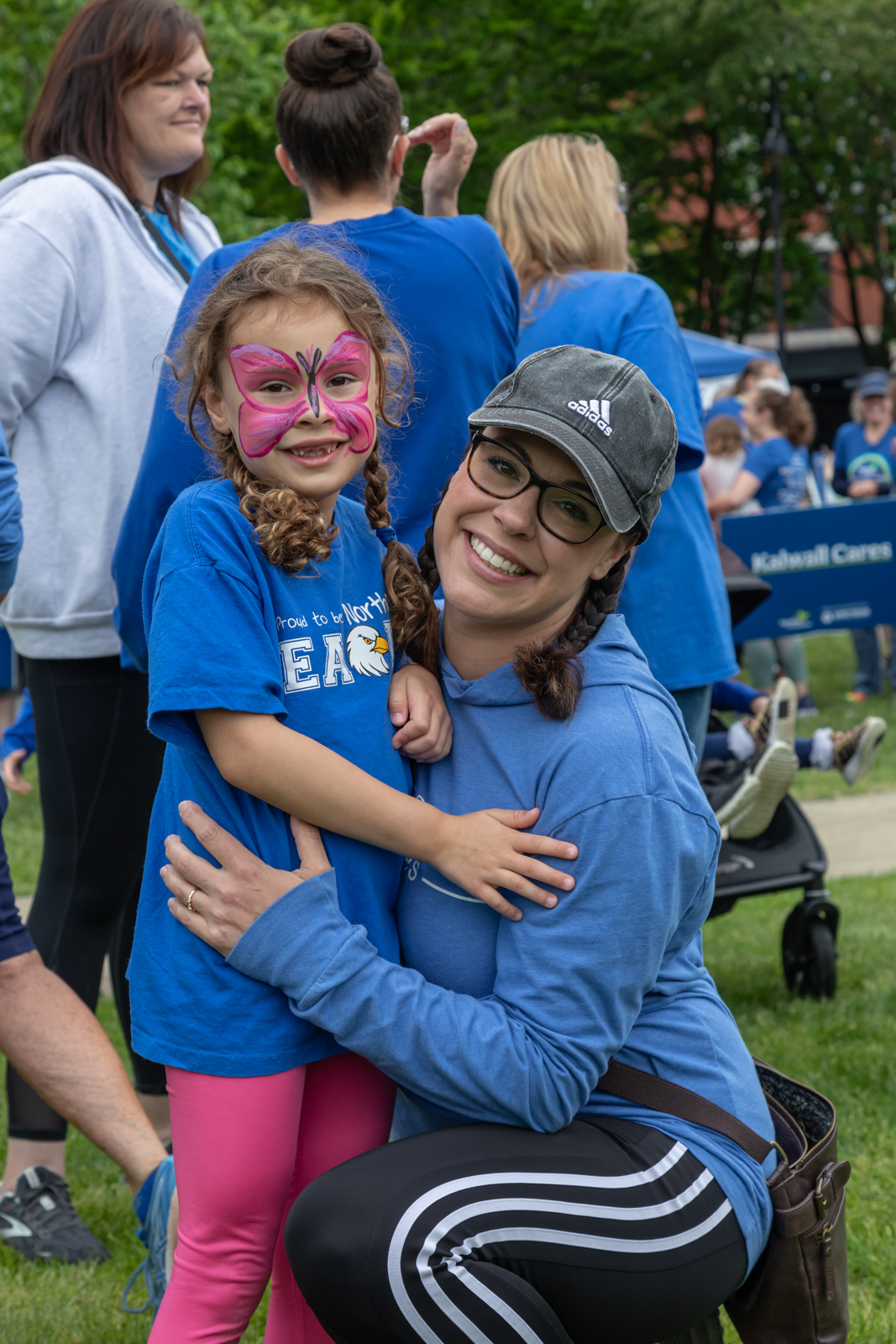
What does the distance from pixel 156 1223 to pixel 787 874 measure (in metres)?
2.59

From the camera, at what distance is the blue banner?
325 inches

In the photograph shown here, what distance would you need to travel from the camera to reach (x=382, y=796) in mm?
1805

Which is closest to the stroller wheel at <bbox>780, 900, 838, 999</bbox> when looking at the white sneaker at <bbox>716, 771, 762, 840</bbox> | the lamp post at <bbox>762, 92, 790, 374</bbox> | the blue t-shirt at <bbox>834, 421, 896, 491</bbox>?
the white sneaker at <bbox>716, 771, 762, 840</bbox>

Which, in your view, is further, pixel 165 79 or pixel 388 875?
pixel 165 79

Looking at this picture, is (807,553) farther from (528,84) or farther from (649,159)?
(649,159)

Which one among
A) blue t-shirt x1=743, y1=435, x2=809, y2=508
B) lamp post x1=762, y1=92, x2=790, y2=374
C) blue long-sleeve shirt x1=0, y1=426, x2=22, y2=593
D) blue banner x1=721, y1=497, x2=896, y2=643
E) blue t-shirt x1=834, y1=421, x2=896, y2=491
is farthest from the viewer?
lamp post x1=762, y1=92, x2=790, y2=374

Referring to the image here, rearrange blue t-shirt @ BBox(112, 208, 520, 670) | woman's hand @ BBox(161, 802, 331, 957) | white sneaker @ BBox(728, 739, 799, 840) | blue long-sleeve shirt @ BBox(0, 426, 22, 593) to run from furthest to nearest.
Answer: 1. white sneaker @ BBox(728, 739, 799, 840)
2. blue t-shirt @ BBox(112, 208, 520, 670)
3. blue long-sleeve shirt @ BBox(0, 426, 22, 593)
4. woman's hand @ BBox(161, 802, 331, 957)

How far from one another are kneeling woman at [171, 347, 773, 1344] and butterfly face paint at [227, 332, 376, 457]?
0.20 meters

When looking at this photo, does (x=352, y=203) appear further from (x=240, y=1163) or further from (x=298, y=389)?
(x=240, y=1163)

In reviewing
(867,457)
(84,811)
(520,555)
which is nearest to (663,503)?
(520,555)

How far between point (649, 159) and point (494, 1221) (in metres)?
24.9

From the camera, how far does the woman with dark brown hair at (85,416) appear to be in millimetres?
2766

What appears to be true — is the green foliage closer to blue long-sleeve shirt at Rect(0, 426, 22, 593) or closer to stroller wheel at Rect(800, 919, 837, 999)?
stroller wheel at Rect(800, 919, 837, 999)

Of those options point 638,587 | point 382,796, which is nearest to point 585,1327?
point 382,796
